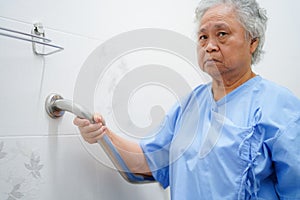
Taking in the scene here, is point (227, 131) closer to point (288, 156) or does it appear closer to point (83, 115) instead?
point (288, 156)

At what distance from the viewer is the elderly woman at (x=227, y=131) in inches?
27.6

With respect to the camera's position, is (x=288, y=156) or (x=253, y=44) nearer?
(x=288, y=156)

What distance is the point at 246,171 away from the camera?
0.69 meters

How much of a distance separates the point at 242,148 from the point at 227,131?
2.5 inches

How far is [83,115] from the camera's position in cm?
67

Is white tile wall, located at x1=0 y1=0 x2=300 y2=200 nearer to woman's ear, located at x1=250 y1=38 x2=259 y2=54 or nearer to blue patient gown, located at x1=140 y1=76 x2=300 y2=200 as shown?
blue patient gown, located at x1=140 y1=76 x2=300 y2=200

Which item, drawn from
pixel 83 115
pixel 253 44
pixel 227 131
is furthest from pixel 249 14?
pixel 83 115

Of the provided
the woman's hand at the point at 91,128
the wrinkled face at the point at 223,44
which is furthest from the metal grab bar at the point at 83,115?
the wrinkled face at the point at 223,44

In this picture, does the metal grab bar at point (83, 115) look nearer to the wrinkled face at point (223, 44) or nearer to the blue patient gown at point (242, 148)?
the blue patient gown at point (242, 148)

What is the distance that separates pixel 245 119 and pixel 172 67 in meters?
0.35

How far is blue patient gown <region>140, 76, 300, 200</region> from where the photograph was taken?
2.28 ft

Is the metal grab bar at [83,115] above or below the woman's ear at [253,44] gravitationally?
below

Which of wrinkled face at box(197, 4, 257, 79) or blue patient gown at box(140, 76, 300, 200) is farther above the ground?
wrinkled face at box(197, 4, 257, 79)

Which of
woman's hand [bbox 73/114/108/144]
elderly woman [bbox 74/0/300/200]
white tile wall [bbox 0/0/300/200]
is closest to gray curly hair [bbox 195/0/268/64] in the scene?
elderly woman [bbox 74/0/300/200]
